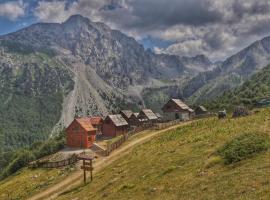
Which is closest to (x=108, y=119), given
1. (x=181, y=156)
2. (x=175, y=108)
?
(x=175, y=108)

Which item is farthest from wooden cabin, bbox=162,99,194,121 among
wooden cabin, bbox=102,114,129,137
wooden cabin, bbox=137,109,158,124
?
wooden cabin, bbox=102,114,129,137

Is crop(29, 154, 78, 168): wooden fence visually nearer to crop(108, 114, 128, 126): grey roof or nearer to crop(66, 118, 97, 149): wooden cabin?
crop(66, 118, 97, 149): wooden cabin

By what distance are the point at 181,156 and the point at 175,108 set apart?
93451 millimetres

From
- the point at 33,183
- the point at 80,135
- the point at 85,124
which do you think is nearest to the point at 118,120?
the point at 85,124

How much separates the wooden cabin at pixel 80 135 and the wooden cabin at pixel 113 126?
14831 millimetres

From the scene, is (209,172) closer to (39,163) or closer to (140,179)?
(140,179)

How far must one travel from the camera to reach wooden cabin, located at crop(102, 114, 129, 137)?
398 feet

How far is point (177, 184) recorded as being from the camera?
2909 centimetres

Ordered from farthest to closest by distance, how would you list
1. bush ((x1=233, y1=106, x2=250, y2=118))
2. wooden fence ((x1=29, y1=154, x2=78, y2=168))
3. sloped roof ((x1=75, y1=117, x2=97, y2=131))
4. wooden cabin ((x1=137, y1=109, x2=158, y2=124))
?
wooden cabin ((x1=137, y1=109, x2=158, y2=124))
sloped roof ((x1=75, y1=117, x2=97, y2=131))
wooden fence ((x1=29, y1=154, x2=78, y2=168))
bush ((x1=233, y1=106, x2=250, y2=118))

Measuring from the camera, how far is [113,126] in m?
121

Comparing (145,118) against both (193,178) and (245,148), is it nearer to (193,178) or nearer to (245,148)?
(245,148)

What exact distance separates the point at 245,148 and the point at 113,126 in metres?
91.7

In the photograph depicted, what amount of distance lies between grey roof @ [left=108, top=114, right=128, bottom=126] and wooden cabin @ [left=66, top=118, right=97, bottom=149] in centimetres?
1531

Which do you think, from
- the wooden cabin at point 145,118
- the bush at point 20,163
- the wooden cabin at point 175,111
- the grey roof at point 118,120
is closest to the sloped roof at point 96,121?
the grey roof at point 118,120
